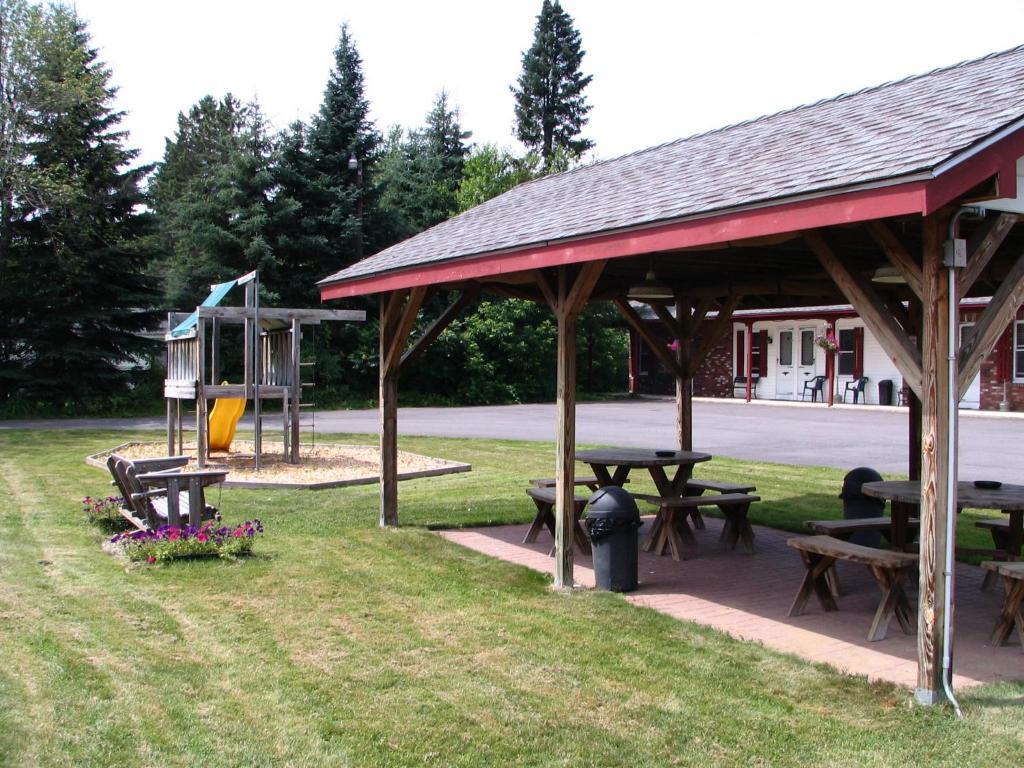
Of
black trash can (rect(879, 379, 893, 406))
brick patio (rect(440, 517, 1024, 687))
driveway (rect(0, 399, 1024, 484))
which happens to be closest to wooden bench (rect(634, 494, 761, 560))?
brick patio (rect(440, 517, 1024, 687))

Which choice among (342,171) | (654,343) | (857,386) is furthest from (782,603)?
(342,171)

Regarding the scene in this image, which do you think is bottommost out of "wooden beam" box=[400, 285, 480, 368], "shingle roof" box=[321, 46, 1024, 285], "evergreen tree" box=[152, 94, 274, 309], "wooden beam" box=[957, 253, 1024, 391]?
"wooden beam" box=[957, 253, 1024, 391]

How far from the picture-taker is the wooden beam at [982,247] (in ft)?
16.3

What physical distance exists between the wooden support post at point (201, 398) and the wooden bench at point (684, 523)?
754 centimetres

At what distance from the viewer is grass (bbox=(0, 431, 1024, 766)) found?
175 inches

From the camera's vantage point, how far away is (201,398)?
14.5m

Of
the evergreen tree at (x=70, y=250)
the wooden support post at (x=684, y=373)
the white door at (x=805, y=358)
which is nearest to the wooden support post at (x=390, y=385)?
the wooden support post at (x=684, y=373)

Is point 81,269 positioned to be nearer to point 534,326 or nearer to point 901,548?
point 534,326

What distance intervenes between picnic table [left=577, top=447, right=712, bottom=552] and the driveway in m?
6.36

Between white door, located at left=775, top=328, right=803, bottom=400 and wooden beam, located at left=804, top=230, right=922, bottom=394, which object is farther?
white door, located at left=775, top=328, right=803, bottom=400

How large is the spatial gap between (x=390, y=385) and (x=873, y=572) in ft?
17.9

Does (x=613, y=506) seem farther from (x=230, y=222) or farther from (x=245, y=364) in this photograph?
(x=230, y=222)

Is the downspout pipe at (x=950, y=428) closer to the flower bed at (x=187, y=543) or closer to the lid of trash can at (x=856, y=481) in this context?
the lid of trash can at (x=856, y=481)

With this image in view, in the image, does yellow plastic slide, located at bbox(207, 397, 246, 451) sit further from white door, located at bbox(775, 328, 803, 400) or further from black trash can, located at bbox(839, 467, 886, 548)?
white door, located at bbox(775, 328, 803, 400)
